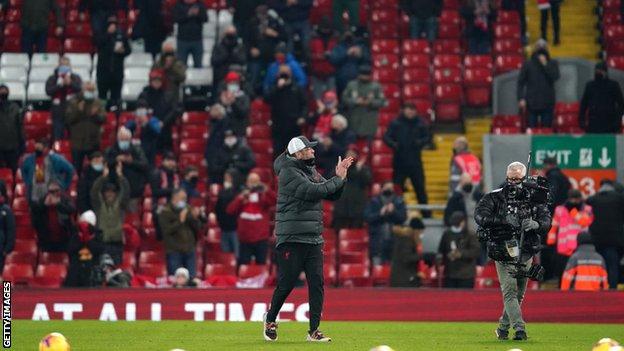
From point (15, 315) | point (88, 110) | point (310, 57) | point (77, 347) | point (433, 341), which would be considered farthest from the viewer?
point (310, 57)

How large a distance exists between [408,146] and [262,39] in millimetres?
4364

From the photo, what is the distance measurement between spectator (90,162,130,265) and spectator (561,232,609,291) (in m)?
7.66

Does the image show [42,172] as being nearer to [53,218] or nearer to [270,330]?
[53,218]

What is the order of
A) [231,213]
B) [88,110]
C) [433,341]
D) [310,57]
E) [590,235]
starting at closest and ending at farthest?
[433,341]
[590,235]
[231,213]
[88,110]
[310,57]

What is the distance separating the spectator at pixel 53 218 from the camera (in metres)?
26.8

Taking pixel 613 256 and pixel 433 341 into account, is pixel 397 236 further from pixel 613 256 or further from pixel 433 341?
pixel 433 341

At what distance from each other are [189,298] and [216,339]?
5020 millimetres

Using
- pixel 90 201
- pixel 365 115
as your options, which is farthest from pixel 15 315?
pixel 365 115

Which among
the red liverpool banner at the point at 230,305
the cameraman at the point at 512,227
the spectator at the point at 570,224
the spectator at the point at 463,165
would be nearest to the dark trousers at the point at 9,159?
the red liverpool banner at the point at 230,305

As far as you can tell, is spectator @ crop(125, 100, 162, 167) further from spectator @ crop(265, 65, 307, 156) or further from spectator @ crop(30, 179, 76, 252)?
spectator @ crop(30, 179, 76, 252)

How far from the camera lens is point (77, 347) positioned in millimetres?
16672

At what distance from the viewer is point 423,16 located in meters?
32.5

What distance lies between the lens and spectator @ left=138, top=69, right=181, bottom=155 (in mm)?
29828

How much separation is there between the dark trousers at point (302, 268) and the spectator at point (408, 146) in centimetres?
1125
